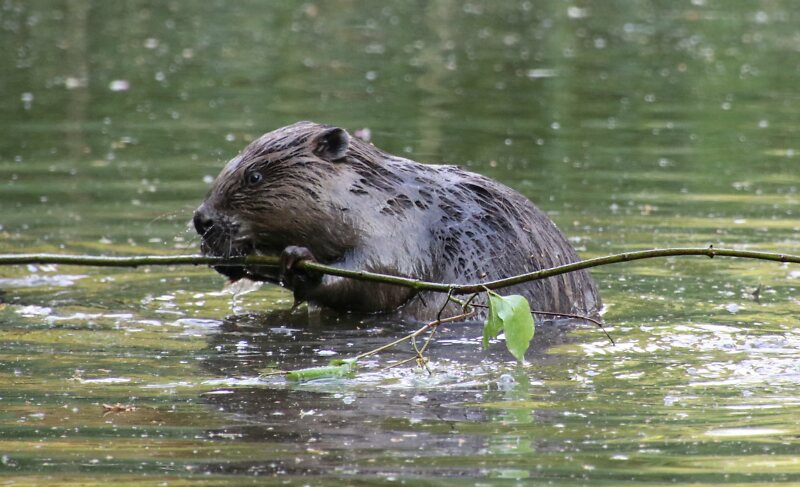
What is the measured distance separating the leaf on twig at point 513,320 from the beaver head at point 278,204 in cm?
124

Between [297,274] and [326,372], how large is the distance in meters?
0.78

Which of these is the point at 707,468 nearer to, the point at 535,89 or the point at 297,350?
the point at 297,350

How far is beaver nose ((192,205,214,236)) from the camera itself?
595cm

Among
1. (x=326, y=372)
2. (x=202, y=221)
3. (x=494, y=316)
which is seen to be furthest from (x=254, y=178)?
(x=494, y=316)

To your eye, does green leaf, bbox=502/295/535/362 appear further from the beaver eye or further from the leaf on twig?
the beaver eye

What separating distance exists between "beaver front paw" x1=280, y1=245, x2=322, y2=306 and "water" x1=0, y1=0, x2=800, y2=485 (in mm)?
238

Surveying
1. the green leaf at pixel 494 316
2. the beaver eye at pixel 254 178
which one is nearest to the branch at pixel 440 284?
the green leaf at pixel 494 316

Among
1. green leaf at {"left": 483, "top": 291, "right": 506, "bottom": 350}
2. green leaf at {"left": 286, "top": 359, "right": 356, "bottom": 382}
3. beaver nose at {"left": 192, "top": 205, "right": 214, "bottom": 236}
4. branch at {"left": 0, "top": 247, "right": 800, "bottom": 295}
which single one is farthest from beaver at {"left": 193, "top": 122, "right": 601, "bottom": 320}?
green leaf at {"left": 483, "top": 291, "right": 506, "bottom": 350}

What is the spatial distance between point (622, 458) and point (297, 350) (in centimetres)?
203

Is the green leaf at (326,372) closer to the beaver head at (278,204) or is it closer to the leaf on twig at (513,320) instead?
the leaf on twig at (513,320)

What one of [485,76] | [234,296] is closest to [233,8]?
[485,76]

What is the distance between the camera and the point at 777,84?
1537 cm

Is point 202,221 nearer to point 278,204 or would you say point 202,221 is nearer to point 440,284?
point 278,204

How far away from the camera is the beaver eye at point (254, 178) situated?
238 inches
